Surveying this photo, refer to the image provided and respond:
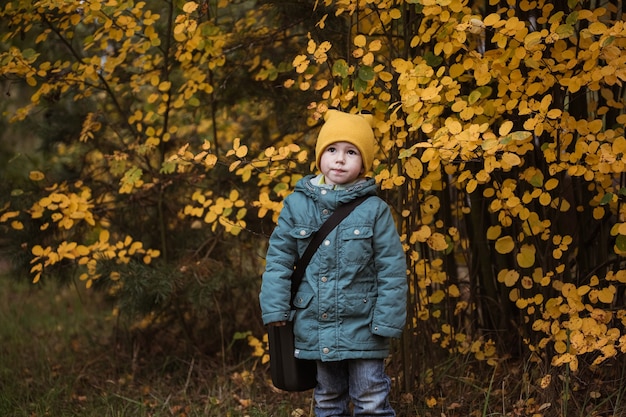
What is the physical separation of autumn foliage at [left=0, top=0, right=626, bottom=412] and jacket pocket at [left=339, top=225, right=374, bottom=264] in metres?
0.32

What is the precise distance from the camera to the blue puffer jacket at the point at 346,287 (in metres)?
2.65

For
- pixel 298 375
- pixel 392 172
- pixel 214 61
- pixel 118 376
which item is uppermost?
pixel 214 61

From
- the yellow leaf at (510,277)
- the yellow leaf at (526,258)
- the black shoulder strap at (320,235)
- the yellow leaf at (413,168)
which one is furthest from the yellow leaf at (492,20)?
the yellow leaf at (510,277)

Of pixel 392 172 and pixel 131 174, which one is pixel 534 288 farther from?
pixel 131 174

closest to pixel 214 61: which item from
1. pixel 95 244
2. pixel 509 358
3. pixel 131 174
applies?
pixel 131 174

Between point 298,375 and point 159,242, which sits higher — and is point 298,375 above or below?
below

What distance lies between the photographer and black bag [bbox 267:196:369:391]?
2713 millimetres

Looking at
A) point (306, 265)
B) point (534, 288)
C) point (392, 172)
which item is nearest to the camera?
point (306, 265)

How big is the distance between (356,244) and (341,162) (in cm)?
33

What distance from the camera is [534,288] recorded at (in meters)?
3.54

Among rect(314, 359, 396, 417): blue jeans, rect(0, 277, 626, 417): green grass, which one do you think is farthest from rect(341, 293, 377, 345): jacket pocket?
rect(0, 277, 626, 417): green grass

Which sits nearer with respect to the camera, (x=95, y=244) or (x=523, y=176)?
(x=523, y=176)

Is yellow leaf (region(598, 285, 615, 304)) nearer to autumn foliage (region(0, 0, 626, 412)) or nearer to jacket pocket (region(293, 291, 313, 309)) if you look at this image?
autumn foliage (region(0, 0, 626, 412))

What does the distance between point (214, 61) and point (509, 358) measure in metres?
2.33
